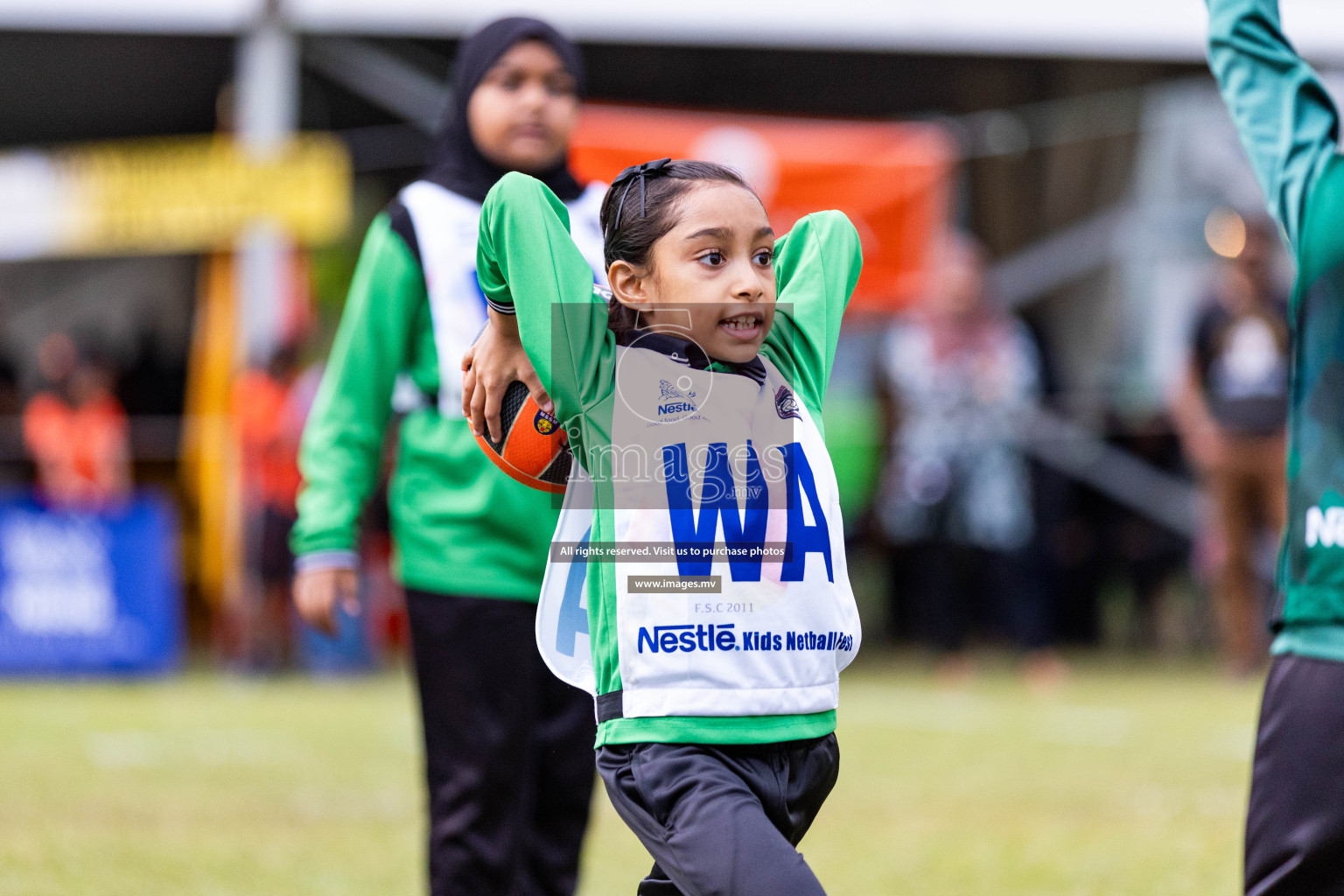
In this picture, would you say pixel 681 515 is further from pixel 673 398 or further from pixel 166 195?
pixel 166 195

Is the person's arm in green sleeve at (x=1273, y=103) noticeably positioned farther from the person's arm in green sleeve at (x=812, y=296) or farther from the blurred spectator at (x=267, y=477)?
the blurred spectator at (x=267, y=477)

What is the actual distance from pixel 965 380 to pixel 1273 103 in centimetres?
631

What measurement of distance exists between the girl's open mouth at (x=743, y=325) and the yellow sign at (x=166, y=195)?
7.33 metres

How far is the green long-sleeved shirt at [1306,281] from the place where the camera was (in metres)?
2.25

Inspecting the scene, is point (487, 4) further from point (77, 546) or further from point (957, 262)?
point (77, 546)

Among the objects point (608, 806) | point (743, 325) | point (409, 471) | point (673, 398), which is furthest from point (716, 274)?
point (608, 806)

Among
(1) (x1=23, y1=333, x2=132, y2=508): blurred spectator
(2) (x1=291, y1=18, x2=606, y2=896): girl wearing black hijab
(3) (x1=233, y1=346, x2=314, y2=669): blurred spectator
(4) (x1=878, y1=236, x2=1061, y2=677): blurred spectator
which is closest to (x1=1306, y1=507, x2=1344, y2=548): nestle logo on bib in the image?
(2) (x1=291, y1=18, x2=606, y2=896): girl wearing black hijab

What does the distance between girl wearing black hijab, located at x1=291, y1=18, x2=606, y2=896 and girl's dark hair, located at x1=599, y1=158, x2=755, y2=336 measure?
68cm

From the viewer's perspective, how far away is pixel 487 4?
31.2 feet

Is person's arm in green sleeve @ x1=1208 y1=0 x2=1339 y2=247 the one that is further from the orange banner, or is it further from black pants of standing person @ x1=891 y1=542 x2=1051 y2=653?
the orange banner

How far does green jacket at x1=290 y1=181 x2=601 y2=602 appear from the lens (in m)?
3.01

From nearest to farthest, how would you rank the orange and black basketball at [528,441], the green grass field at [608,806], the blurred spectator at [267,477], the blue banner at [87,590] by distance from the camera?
the orange and black basketball at [528,441], the green grass field at [608,806], the blue banner at [87,590], the blurred spectator at [267,477]

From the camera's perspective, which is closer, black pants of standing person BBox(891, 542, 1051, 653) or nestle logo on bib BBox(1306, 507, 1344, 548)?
nestle logo on bib BBox(1306, 507, 1344, 548)

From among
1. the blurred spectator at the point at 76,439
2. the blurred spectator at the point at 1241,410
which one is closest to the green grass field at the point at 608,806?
the blurred spectator at the point at 1241,410
